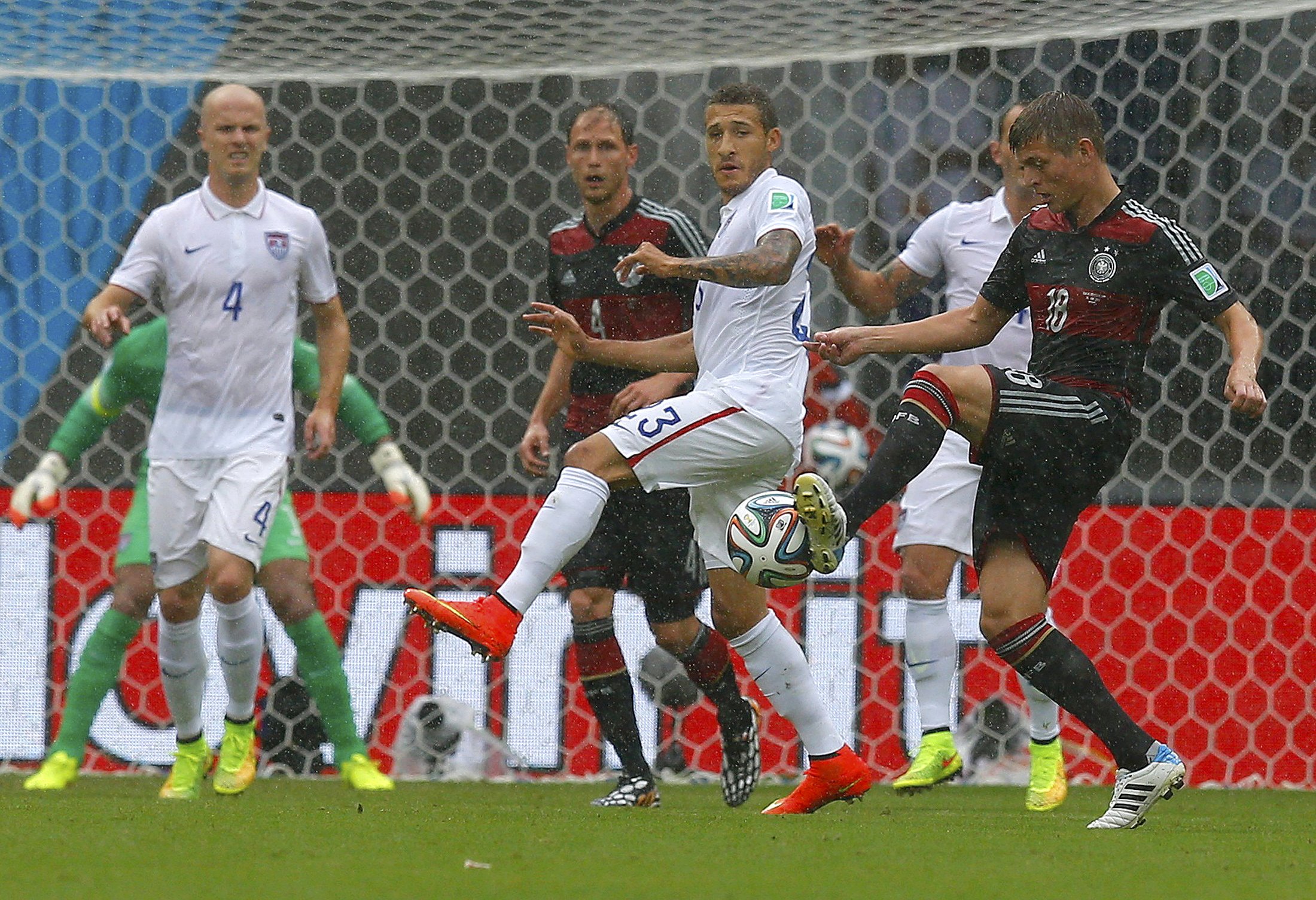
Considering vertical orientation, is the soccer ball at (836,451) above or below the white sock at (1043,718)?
above

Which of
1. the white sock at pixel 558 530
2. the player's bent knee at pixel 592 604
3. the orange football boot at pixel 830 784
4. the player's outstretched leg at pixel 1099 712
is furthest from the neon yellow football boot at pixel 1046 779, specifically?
the white sock at pixel 558 530

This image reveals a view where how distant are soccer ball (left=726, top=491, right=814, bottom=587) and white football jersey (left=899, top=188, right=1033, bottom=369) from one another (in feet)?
5.80

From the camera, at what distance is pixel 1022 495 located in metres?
3.85

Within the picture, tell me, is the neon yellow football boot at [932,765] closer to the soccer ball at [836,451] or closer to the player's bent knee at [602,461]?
the soccer ball at [836,451]

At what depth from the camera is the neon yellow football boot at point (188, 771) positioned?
4770 mm

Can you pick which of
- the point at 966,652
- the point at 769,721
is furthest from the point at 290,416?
the point at 966,652

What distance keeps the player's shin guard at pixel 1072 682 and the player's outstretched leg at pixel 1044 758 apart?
885mm

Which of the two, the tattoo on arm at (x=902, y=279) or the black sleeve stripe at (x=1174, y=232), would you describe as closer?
the black sleeve stripe at (x=1174, y=232)

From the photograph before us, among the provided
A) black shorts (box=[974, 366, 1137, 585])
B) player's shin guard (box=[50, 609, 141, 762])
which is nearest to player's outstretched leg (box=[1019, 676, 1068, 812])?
black shorts (box=[974, 366, 1137, 585])

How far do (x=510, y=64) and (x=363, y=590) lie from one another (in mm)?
1868

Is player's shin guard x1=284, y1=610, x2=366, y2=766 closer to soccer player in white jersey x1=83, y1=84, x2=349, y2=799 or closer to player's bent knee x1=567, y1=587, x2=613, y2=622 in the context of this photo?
soccer player in white jersey x1=83, y1=84, x2=349, y2=799

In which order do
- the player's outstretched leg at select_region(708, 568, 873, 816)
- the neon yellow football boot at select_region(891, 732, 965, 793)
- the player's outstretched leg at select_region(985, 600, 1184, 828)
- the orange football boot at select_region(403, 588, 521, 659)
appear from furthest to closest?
the neon yellow football boot at select_region(891, 732, 965, 793) → the player's outstretched leg at select_region(708, 568, 873, 816) → the player's outstretched leg at select_region(985, 600, 1184, 828) → the orange football boot at select_region(403, 588, 521, 659)

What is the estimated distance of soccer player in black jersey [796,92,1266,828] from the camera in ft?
12.1

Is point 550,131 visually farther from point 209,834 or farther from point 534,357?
point 209,834
